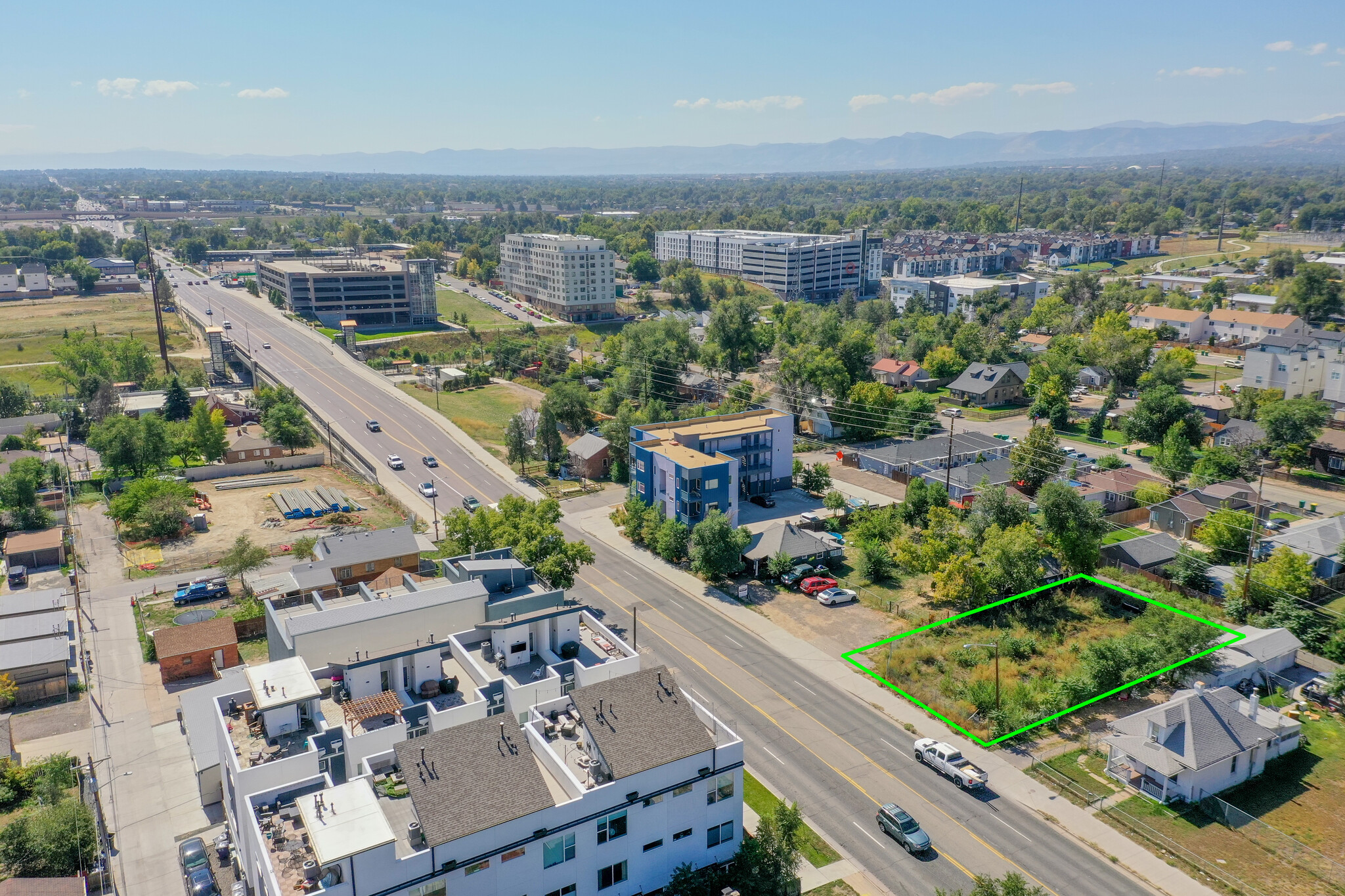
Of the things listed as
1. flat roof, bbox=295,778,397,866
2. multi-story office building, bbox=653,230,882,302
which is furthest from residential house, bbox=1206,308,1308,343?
flat roof, bbox=295,778,397,866

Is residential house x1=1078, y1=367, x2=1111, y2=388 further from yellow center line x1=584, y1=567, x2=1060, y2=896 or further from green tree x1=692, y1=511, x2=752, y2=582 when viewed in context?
yellow center line x1=584, y1=567, x2=1060, y2=896

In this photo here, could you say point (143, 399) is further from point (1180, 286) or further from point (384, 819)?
point (1180, 286)

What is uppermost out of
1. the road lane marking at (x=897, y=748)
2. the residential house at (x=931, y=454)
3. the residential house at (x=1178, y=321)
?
the residential house at (x=1178, y=321)

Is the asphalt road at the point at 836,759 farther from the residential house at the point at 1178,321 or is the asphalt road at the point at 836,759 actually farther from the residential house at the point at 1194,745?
the residential house at the point at 1178,321

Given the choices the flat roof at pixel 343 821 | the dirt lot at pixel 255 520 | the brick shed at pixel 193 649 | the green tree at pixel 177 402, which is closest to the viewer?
the flat roof at pixel 343 821

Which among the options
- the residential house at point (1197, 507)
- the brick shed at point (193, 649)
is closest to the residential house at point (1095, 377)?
the residential house at point (1197, 507)

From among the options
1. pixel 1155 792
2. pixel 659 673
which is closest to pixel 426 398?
pixel 659 673
